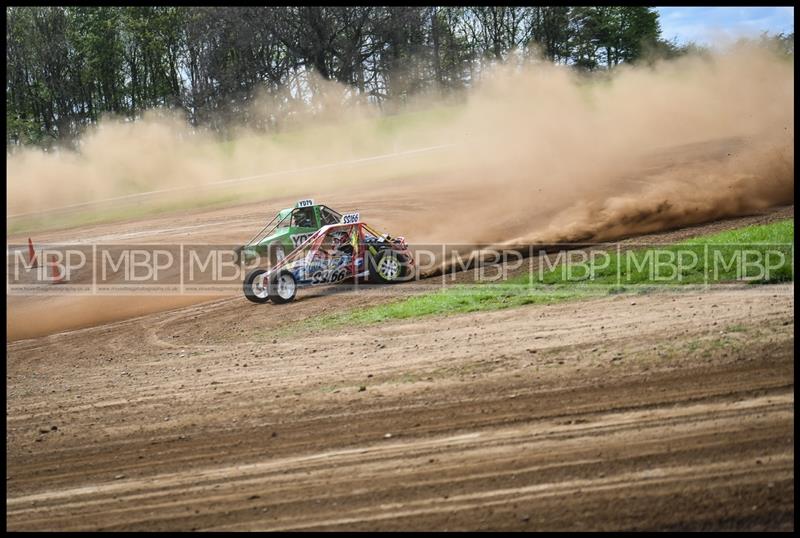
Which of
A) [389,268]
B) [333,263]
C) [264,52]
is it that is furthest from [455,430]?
[264,52]

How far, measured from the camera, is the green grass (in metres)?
11.0

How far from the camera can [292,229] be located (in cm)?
1680

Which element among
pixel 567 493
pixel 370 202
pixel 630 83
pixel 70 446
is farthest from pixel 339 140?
pixel 567 493

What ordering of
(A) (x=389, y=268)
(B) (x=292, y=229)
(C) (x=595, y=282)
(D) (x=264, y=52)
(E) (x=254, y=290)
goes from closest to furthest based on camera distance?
1. (C) (x=595, y=282)
2. (E) (x=254, y=290)
3. (A) (x=389, y=268)
4. (B) (x=292, y=229)
5. (D) (x=264, y=52)

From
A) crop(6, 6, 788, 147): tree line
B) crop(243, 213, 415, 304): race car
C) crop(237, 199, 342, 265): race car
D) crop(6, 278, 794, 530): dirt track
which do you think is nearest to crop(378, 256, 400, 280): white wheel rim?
crop(243, 213, 415, 304): race car

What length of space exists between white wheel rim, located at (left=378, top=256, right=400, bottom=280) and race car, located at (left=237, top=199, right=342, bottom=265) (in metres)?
2.36

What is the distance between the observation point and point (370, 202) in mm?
24484

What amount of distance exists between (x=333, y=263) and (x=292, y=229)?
260 cm

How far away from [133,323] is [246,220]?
31.4ft

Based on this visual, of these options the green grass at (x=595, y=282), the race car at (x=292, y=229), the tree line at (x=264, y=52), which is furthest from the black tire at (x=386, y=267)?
the tree line at (x=264, y=52)

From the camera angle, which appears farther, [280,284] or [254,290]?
[254,290]

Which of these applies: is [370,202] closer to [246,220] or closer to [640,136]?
[246,220]

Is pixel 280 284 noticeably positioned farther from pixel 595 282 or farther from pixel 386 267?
pixel 595 282

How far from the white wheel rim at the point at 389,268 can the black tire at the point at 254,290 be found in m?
2.20
